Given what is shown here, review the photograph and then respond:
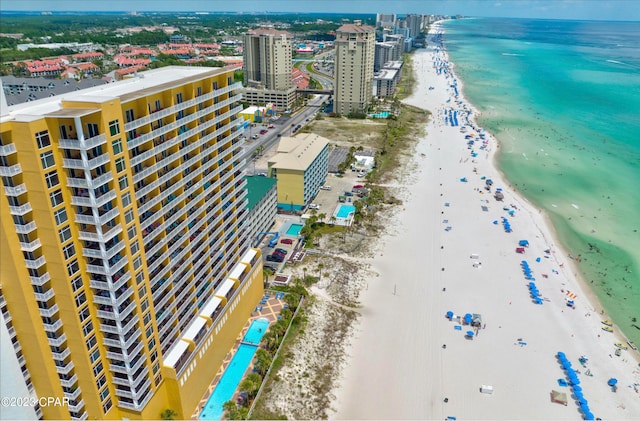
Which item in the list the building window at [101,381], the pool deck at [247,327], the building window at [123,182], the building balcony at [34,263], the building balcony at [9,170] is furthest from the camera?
the pool deck at [247,327]

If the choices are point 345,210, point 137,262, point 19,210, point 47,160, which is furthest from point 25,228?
point 345,210

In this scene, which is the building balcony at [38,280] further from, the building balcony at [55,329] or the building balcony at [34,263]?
the building balcony at [55,329]

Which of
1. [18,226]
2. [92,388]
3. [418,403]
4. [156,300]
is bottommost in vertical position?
[418,403]

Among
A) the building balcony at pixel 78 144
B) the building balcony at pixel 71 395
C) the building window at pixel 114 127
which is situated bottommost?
the building balcony at pixel 71 395

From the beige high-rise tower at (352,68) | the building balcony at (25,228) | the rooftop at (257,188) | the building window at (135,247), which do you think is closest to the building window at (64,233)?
the building balcony at (25,228)

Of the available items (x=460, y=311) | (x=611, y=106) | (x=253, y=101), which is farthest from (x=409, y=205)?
(x=611, y=106)

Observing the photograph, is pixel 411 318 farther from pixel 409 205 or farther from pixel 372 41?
pixel 372 41
